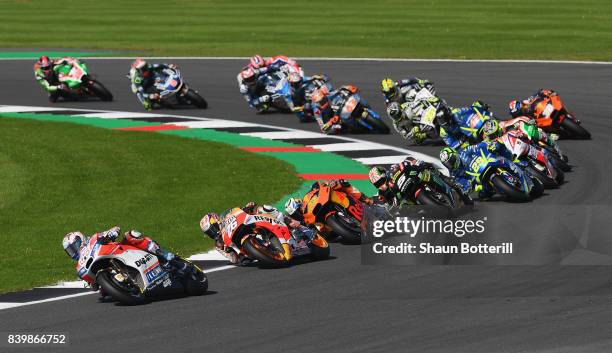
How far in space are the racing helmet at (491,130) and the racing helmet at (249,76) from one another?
8.63 metres

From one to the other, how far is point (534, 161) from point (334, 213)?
206 inches

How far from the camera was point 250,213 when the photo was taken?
15234 mm

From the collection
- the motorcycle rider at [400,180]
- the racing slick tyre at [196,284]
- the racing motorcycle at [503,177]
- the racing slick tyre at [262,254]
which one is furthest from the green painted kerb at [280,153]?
the racing slick tyre at [196,284]

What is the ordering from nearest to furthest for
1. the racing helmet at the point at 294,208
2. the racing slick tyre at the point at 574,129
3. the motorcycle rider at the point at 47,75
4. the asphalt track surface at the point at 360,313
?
1. the asphalt track surface at the point at 360,313
2. the racing helmet at the point at 294,208
3. the racing slick tyre at the point at 574,129
4. the motorcycle rider at the point at 47,75

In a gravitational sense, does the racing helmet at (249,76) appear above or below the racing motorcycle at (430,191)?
below

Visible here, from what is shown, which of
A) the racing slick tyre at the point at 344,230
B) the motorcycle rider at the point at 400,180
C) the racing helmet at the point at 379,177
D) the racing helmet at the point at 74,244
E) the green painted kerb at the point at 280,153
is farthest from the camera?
the green painted kerb at the point at 280,153

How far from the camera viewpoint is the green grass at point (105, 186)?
1680 centimetres

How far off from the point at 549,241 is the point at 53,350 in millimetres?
6709

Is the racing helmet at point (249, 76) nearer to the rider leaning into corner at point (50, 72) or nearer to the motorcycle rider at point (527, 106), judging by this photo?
the rider leaning into corner at point (50, 72)

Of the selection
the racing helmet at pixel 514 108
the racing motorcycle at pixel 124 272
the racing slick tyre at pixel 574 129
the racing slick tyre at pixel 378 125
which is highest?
the racing motorcycle at pixel 124 272

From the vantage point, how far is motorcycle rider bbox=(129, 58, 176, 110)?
30.5 metres

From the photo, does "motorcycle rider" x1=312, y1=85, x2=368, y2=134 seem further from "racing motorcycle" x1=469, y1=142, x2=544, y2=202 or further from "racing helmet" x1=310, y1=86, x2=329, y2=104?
"racing motorcycle" x1=469, y1=142, x2=544, y2=202

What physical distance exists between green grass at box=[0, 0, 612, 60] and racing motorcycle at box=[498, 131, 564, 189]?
20.4 m

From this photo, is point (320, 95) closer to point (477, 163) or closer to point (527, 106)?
point (527, 106)
